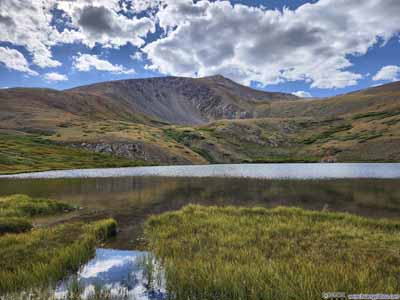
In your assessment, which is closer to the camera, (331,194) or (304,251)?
(304,251)

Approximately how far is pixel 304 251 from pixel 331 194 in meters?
31.6

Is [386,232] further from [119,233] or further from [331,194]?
[331,194]

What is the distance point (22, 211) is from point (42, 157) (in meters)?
131

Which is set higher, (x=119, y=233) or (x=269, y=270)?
(x=269, y=270)

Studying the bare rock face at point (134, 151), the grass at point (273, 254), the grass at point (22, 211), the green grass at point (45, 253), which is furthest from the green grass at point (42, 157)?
the grass at point (273, 254)

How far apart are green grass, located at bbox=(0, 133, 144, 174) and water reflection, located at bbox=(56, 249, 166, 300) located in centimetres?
11110

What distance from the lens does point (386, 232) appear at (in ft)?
63.6

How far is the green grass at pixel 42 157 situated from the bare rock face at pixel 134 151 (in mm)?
8512

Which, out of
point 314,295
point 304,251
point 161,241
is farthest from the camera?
point 161,241

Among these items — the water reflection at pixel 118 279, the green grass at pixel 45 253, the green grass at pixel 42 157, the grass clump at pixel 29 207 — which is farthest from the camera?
the green grass at pixel 42 157

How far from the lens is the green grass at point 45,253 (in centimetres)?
1162

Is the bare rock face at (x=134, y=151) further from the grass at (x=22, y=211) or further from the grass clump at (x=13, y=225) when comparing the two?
the grass clump at (x=13, y=225)

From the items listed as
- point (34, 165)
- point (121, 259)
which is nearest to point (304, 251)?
point (121, 259)

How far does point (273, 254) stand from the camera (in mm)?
14562
